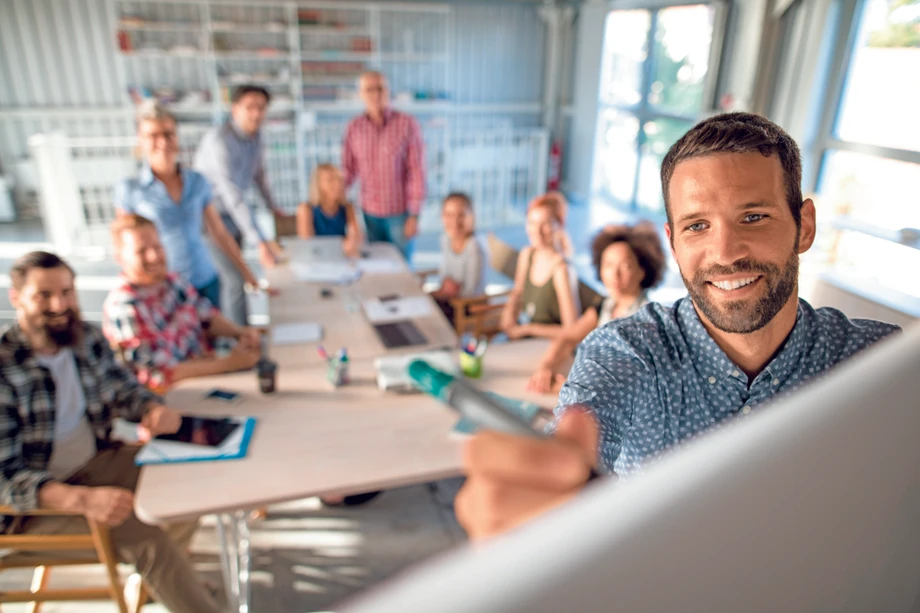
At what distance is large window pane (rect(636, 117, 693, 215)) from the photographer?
6570 mm

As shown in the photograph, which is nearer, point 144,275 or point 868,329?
point 868,329

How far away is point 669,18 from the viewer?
6.32 meters

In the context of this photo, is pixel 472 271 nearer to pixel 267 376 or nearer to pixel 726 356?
pixel 267 376

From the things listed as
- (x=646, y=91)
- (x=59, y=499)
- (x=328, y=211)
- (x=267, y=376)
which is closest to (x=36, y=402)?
(x=59, y=499)

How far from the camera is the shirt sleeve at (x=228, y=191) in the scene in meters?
3.55

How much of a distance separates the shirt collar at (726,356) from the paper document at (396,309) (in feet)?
6.31

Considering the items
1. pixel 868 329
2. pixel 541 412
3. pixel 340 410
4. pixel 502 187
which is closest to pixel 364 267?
pixel 340 410

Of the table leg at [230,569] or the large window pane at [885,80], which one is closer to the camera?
the table leg at [230,569]

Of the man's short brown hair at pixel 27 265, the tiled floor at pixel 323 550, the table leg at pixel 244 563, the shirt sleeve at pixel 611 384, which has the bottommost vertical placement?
the tiled floor at pixel 323 550

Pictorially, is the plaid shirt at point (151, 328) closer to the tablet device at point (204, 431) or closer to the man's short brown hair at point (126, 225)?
the man's short brown hair at point (126, 225)

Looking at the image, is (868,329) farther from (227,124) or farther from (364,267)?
(227,124)

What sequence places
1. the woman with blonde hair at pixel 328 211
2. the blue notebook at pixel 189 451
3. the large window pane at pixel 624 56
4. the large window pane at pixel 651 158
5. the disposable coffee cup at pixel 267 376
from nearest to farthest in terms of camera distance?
the blue notebook at pixel 189 451, the disposable coffee cup at pixel 267 376, the woman with blonde hair at pixel 328 211, the large window pane at pixel 651 158, the large window pane at pixel 624 56

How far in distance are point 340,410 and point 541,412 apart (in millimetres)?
666

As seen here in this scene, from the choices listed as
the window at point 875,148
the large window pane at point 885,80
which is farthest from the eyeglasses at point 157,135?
the large window pane at point 885,80
